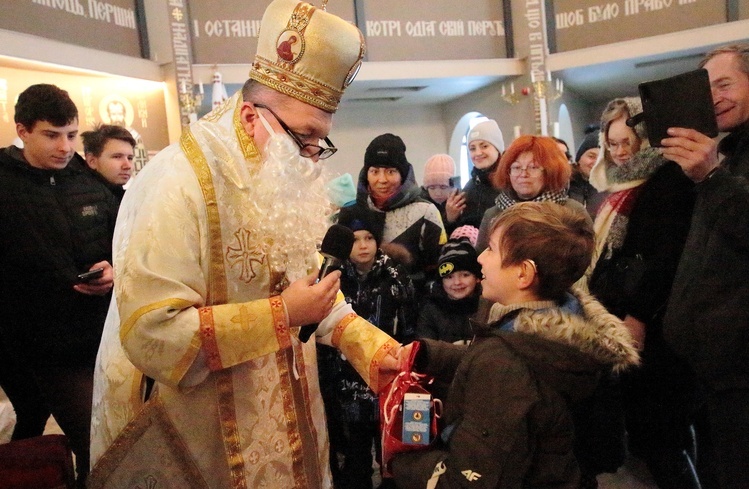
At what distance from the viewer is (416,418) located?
1.38m

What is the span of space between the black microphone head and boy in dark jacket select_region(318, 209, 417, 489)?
53.1 inches

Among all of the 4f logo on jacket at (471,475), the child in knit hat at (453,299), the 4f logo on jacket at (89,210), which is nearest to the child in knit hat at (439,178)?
the child in knit hat at (453,299)

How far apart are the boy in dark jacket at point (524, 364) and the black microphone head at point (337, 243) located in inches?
12.7

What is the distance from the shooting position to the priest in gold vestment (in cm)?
121

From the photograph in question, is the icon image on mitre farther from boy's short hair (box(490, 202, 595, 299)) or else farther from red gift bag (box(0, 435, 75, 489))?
red gift bag (box(0, 435, 75, 489))

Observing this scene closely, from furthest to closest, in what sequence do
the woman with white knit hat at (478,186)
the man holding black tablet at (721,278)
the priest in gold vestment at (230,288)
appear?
the woman with white knit hat at (478,186) → the man holding black tablet at (721,278) → the priest in gold vestment at (230,288)

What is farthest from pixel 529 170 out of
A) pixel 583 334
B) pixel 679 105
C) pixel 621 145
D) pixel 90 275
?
pixel 90 275

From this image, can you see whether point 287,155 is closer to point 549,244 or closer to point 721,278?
point 549,244

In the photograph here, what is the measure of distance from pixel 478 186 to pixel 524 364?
2456mm

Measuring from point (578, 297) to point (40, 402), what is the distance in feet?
7.57

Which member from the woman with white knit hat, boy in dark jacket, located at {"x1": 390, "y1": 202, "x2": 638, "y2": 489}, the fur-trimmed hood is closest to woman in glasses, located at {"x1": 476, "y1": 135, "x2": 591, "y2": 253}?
the woman with white knit hat

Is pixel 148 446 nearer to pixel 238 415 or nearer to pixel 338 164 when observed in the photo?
pixel 238 415

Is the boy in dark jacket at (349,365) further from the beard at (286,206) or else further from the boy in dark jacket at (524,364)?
the beard at (286,206)

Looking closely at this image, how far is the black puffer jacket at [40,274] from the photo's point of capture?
2.30 meters
